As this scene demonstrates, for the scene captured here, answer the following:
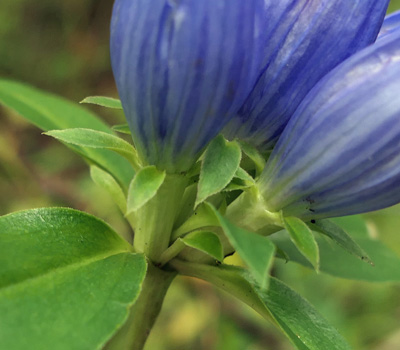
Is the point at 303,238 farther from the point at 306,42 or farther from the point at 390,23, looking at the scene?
the point at 390,23

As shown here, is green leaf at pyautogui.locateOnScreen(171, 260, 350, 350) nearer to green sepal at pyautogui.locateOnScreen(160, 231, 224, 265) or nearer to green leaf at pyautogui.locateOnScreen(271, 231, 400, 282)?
green sepal at pyautogui.locateOnScreen(160, 231, 224, 265)

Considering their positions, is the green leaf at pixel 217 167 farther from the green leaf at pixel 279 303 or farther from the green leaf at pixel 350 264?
the green leaf at pixel 350 264

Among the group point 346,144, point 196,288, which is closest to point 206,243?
point 346,144

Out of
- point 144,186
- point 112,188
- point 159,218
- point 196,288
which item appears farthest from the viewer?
point 196,288

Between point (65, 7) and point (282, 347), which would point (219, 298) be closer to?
point (282, 347)

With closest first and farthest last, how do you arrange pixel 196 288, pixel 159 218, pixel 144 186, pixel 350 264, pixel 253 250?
pixel 253 250 → pixel 144 186 → pixel 159 218 → pixel 350 264 → pixel 196 288

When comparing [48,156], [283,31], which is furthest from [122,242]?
[48,156]
